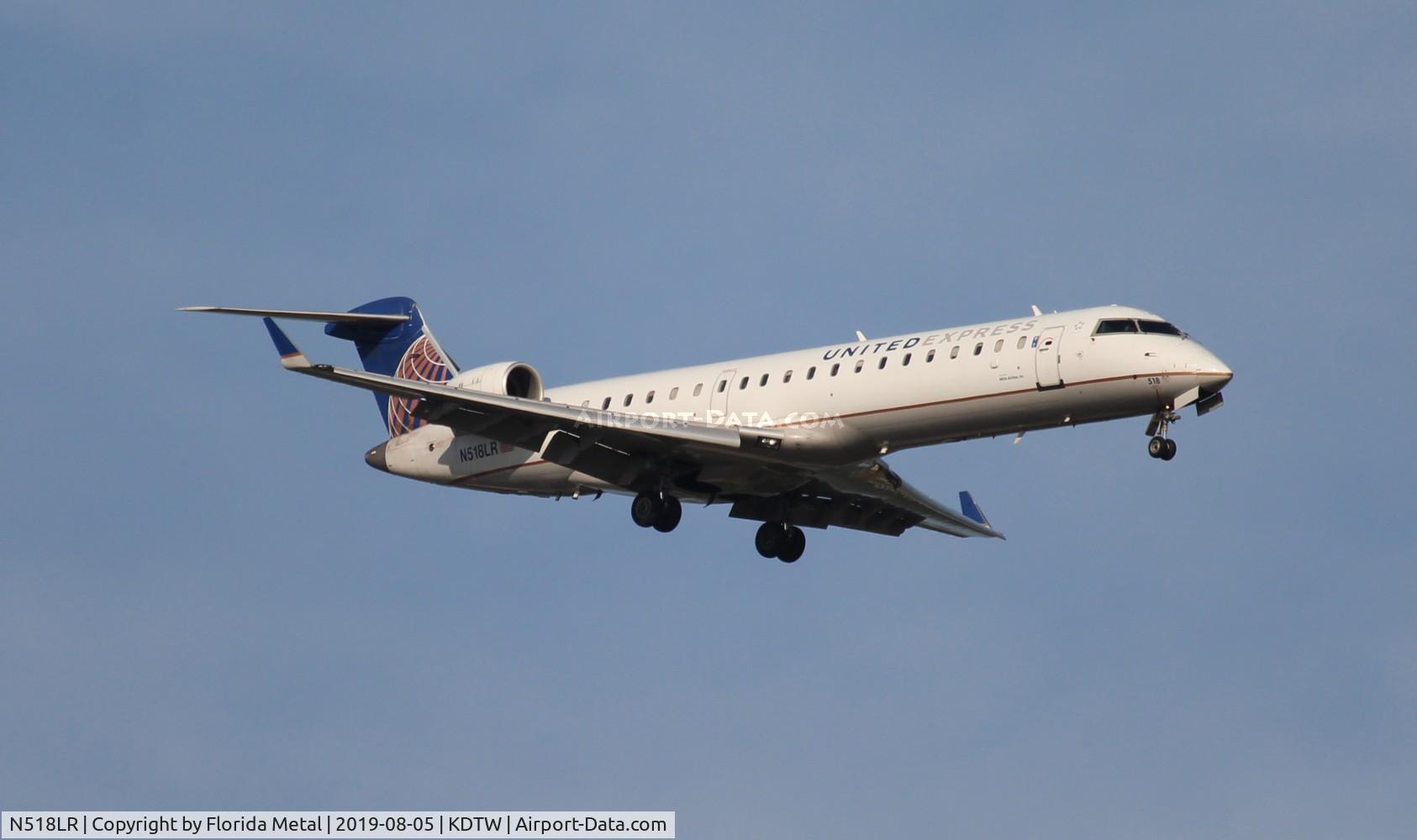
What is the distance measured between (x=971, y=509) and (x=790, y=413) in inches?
260

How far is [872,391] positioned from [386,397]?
10366 millimetres

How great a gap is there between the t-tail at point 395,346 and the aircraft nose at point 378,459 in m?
0.58

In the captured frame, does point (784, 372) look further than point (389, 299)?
No

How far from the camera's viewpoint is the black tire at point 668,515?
96.1 ft

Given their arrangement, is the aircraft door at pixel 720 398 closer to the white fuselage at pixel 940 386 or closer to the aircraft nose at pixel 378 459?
the white fuselage at pixel 940 386

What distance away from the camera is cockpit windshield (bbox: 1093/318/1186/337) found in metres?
26.0

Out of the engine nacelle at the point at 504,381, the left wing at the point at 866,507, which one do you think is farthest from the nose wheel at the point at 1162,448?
the engine nacelle at the point at 504,381

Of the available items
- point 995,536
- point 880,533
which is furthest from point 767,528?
point 995,536

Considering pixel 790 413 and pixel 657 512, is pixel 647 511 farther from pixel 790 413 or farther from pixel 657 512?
pixel 790 413

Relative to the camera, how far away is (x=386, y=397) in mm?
33469

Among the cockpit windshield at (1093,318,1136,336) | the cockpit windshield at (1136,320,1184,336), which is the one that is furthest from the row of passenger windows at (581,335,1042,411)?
the cockpit windshield at (1136,320,1184,336)

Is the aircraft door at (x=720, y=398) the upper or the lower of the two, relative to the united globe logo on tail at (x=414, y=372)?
lower

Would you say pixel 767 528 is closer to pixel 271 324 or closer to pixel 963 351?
pixel 963 351

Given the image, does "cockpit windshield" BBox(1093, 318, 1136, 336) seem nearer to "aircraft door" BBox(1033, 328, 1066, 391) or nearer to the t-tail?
"aircraft door" BBox(1033, 328, 1066, 391)
